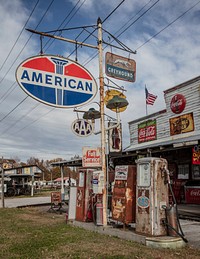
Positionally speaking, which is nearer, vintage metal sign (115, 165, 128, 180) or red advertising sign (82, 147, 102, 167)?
vintage metal sign (115, 165, 128, 180)

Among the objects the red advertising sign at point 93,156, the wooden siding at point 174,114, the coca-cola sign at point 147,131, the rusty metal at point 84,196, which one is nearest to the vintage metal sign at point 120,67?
the red advertising sign at point 93,156

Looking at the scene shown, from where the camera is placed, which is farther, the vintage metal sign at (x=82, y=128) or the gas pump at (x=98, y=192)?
the vintage metal sign at (x=82, y=128)

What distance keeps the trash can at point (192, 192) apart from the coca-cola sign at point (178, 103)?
3.44m

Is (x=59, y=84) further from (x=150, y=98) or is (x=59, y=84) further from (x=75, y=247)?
(x=150, y=98)

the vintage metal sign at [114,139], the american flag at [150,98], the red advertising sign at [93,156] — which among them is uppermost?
the american flag at [150,98]

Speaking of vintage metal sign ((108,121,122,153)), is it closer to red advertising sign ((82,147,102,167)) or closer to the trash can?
red advertising sign ((82,147,102,167))

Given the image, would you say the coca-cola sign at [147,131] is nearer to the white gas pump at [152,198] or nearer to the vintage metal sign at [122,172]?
the vintage metal sign at [122,172]

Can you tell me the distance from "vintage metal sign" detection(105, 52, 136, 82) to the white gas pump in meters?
2.93

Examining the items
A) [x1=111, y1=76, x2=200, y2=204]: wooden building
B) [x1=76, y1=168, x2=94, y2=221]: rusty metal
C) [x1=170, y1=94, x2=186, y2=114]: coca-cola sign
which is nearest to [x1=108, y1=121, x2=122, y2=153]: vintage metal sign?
[x1=76, y1=168, x2=94, y2=221]: rusty metal

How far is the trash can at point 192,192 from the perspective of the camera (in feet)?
45.2

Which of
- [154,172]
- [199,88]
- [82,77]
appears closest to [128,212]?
[154,172]

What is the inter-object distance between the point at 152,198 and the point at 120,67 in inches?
162

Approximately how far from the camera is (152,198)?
7.12 meters

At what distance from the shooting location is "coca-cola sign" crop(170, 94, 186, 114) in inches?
575
